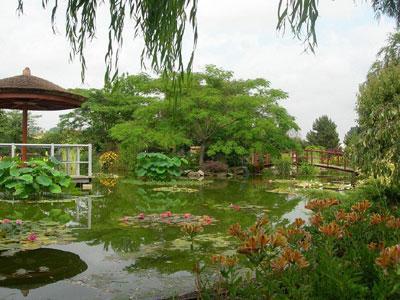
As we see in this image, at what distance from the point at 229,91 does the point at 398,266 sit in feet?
59.5

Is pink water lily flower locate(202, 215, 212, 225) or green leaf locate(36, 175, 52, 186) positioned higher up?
green leaf locate(36, 175, 52, 186)

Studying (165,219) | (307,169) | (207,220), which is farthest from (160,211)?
(307,169)

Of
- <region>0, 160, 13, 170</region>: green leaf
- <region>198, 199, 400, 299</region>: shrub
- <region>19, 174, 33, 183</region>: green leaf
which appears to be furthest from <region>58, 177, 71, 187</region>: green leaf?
<region>198, 199, 400, 299</region>: shrub

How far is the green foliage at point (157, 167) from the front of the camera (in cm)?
1402

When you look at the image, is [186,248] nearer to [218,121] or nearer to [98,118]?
[218,121]

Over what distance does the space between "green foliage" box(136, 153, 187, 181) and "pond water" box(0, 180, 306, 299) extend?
526cm

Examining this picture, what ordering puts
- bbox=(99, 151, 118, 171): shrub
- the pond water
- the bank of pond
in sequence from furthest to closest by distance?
bbox=(99, 151, 118, 171): shrub < the pond water < the bank of pond

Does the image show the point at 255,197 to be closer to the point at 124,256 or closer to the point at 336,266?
the point at 124,256

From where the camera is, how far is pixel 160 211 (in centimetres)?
737

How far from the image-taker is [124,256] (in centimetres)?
431

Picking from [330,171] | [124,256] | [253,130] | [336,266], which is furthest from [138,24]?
[330,171]

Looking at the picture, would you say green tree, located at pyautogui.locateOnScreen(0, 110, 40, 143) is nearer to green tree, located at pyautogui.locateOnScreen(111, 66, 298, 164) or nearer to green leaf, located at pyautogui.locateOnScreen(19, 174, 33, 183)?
green tree, located at pyautogui.locateOnScreen(111, 66, 298, 164)

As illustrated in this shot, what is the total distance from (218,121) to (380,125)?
10.9 metres

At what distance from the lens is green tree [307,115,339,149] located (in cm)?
3244
